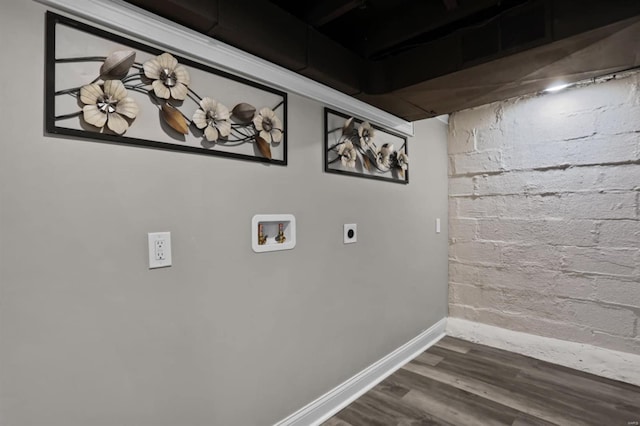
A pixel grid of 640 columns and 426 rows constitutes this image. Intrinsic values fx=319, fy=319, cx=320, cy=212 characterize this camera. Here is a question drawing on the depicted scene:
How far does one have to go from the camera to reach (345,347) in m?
2.02

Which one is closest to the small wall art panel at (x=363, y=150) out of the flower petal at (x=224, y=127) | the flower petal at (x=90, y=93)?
the flower petal at (x=224, y=127)

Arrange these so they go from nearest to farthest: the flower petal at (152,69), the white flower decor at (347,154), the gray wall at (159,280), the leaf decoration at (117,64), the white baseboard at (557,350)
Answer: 1. the gray wall at (159,280)
2. the leaf decoration at (117,64)
3. the flower petal at (152,69)
4. the white flower decor at (347,154)
5. the white baseboard at (557,350)

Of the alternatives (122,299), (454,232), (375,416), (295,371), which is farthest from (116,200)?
(454,232)

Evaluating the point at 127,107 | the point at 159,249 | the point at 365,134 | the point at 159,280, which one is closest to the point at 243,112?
the point at 127,107

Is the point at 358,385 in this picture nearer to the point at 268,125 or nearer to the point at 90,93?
the point at 268,125

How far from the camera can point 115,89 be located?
3.58 ft

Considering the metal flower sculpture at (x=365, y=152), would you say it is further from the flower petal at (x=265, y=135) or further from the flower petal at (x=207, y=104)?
the flower petal at (x=207, y=104)

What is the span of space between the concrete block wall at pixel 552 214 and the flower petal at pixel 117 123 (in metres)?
2.76

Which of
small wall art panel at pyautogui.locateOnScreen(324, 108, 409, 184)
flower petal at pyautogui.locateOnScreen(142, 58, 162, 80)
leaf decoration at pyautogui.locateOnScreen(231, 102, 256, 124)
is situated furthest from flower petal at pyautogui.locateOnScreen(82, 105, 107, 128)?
small wall art panel at pyautogui.locateOnScreen(324, 108, 409, 184)

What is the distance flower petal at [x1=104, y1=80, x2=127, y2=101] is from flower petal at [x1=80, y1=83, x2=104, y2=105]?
20 mm

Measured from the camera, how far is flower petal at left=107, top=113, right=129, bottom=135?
1.09 m

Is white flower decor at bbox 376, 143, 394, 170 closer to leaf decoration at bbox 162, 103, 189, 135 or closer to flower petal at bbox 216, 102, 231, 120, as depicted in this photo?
flower petal at bbox 216, 102, 231, 120

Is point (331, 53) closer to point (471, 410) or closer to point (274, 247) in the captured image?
point (274, 247)

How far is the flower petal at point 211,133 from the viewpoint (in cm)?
133
